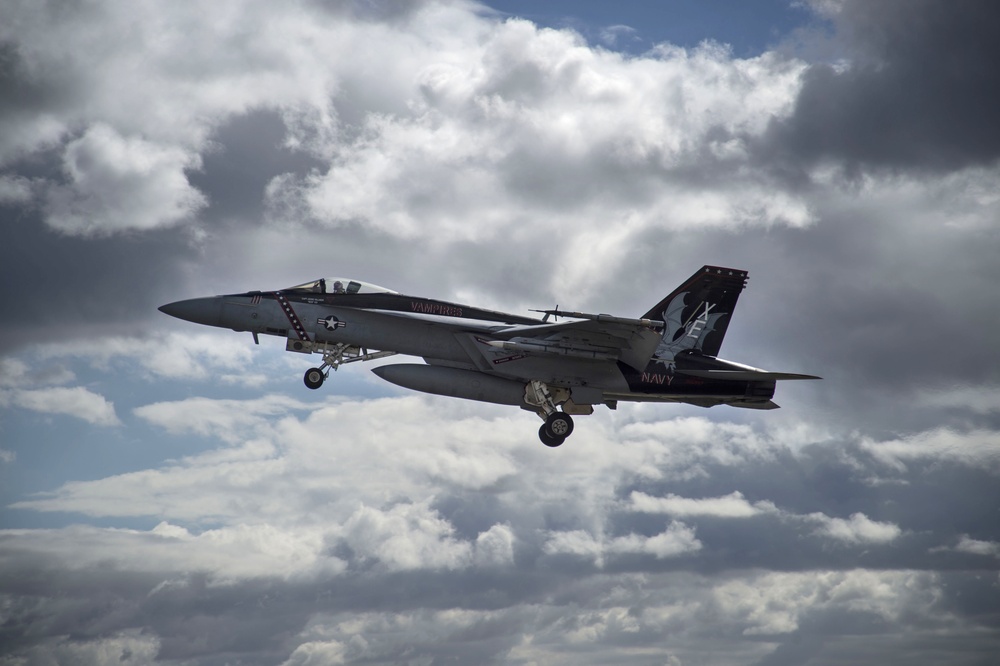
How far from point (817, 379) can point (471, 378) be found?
11.6 metres

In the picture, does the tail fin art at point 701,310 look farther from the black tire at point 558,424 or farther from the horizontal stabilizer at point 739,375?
the black tire at point 558,424

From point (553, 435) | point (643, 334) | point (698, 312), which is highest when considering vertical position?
point (698, 312)

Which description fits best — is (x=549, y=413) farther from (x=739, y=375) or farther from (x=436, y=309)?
(x=739, y=375)

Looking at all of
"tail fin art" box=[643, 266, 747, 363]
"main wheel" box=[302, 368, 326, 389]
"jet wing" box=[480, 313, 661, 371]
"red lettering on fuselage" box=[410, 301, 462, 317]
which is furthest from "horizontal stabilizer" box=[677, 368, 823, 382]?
"main wheel" box=[302, 368, 326, 389]

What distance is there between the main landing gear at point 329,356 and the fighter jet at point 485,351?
34mm

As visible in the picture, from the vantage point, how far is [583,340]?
32.5m

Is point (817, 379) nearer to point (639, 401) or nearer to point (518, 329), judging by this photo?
point (639, 401)

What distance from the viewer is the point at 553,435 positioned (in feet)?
114

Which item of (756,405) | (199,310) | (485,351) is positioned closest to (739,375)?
(756,405)

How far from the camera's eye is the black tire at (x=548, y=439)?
114 ft

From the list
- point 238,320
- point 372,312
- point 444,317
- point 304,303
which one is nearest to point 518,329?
point 444,317

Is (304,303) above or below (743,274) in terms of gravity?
below

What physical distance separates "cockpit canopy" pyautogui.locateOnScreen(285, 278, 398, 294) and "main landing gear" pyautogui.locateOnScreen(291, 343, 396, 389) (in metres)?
1.86

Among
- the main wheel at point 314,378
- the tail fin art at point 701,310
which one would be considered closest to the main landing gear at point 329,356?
the main wheel at point 314,378
